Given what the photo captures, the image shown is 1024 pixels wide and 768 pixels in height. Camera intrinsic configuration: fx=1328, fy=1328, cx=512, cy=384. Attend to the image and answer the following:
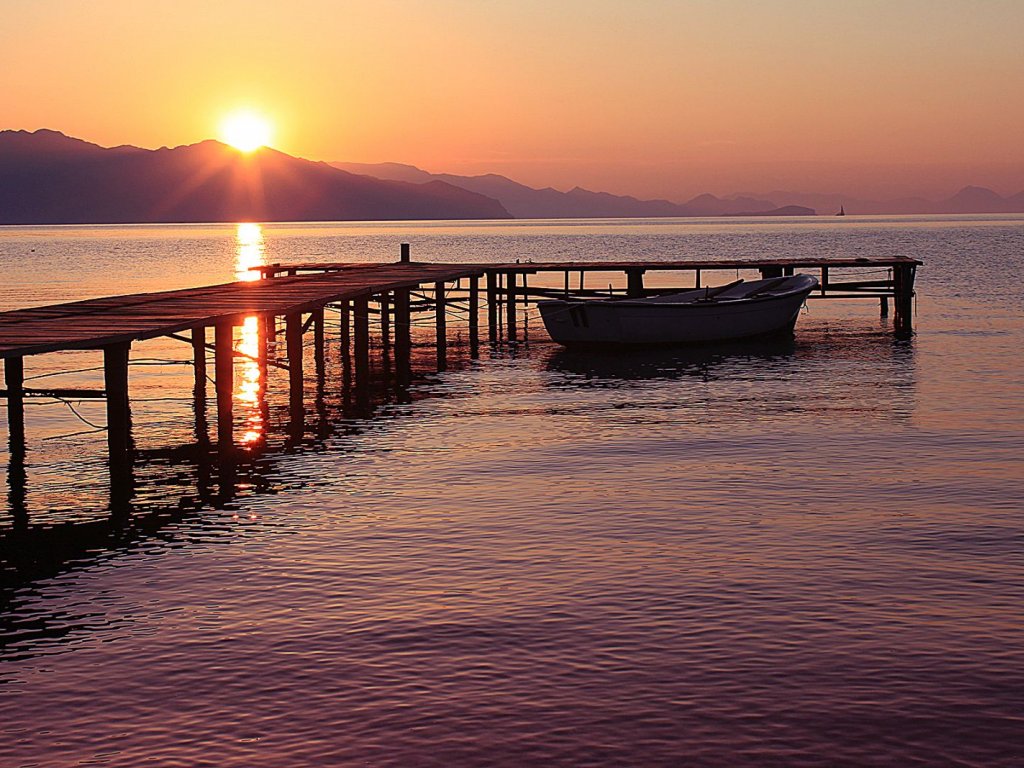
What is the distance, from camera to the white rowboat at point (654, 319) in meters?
35.8

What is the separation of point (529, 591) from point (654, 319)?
24.4 m

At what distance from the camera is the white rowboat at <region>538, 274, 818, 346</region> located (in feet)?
118

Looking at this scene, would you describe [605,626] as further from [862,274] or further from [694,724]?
[862,274]

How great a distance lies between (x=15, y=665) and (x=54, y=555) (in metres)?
3.87

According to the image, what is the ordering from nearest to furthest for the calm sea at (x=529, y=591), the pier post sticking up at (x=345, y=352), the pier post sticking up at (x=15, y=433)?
the calm sea at (x=529, y=591)
the pier post sticking up at (x=15, y=433)
the pier post sticking up at (x=345, y=352)

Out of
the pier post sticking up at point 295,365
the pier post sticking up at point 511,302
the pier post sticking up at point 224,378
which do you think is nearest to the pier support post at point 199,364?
the pier post sticking up at point 295,365

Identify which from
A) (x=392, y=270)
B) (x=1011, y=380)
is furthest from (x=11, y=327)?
(x=392, y=270)

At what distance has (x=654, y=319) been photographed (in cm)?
3600

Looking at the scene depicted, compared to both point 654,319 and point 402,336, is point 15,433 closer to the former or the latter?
point 402,336

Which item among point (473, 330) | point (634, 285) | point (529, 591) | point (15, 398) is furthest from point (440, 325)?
point (529, 591)

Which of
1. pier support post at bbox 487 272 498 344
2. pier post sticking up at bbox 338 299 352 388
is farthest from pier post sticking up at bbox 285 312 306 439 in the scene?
pier support post at bbox 487 272 498 344

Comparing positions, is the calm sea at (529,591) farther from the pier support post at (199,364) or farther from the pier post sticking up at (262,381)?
the pier support post at (199,364)

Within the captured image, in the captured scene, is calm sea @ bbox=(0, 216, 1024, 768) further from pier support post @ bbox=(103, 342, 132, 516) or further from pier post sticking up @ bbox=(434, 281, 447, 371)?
pier post sticking up @ bbox=(434, 281, 447, 371)

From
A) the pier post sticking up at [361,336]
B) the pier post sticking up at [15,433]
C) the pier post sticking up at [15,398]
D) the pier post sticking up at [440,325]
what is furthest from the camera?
the pier post sticking up at [440,325]
